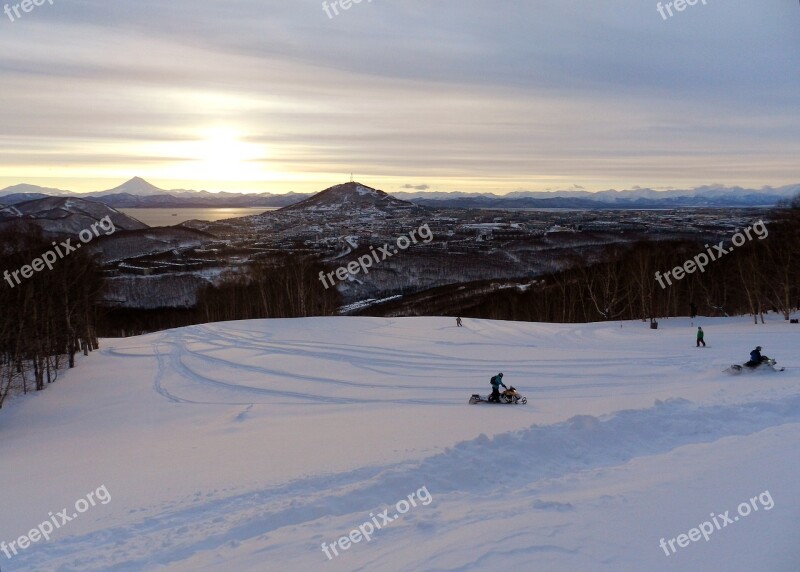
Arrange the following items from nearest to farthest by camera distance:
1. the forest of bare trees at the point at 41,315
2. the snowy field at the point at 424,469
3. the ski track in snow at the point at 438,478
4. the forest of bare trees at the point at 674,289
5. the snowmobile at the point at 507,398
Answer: the snowy field at the point at 424,469
the ski track in snow at the point at 438,478
the snowmobile at the point at 507,398
the forest of bare trees at the point at 41,315
the forest of bare trees at the point at 674,289

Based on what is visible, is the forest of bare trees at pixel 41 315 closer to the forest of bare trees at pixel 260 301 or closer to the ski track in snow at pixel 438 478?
the ski track in snow at pixel 438 478

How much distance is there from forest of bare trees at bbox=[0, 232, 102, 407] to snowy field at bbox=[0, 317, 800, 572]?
2.83m

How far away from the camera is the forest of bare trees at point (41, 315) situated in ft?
86.3

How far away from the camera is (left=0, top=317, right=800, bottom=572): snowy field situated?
30.7 feet

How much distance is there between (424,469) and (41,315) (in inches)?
1023

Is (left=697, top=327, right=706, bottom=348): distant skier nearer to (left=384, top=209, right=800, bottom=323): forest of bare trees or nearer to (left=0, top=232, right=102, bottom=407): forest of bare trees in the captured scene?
(left=384, top=209, right=800, bottom=323): forest of bare trees

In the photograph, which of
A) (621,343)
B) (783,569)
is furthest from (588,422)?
(621,343)

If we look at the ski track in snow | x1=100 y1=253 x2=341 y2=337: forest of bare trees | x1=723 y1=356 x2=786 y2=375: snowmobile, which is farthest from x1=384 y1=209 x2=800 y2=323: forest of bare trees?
the ski track in snow

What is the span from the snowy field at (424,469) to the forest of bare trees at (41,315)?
283 centimetres

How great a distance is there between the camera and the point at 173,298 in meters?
106

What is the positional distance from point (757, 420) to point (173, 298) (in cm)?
10530

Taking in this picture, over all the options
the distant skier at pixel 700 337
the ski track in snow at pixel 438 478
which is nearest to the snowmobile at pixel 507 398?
the ski track in snow at pixel 438 478

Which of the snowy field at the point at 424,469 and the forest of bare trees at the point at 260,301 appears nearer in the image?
the snowy field at the point at 424,469

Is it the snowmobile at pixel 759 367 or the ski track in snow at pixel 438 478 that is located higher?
the snowmobile at pixel 759 367
